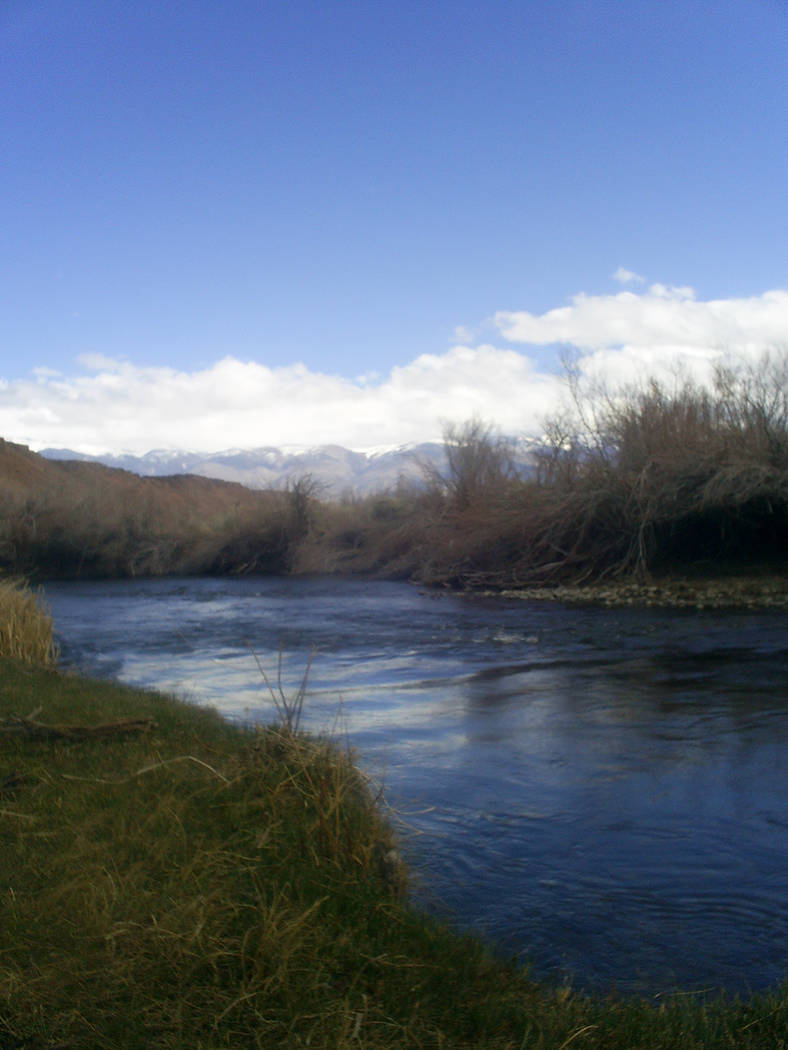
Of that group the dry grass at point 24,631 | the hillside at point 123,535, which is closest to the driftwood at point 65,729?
the dry grass at point 24,631

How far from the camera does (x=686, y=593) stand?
77.8 feet

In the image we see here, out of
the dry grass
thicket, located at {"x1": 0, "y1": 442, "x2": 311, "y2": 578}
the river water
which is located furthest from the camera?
thicket, located at {"x1": 0, "y1": 442, "x2": 311, "y2": 578}

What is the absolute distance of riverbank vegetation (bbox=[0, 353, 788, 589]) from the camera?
24.5 metres

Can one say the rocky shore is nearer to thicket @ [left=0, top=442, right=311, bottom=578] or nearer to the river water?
the river water

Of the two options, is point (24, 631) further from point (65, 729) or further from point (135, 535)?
point (135, 535)

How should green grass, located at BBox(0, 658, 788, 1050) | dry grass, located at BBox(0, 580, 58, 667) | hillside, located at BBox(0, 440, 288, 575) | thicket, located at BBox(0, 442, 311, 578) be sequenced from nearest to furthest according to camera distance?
1. green grass, located at BBox(0, 658, 788, 1050)
2. dry grass, located at BBox(0, 580, 58, 667)
3. thicket, located at BBox(0, 442, 311, 578)
4. hillside, located at BBox(0, 440, 288, 575)

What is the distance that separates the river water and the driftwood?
2300 millimetres

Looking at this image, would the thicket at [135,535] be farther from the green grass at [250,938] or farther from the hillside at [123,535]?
the green grass at [250,938]

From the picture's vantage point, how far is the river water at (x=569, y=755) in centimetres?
552

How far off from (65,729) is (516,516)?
2157 centimetres

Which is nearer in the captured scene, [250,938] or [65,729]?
[250,938]

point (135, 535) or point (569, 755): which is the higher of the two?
point (135, 535)

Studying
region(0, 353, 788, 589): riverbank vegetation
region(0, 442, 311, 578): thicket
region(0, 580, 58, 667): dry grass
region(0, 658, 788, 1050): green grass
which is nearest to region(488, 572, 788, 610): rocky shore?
region(0, 353, 788, 589): riverbank vegetation

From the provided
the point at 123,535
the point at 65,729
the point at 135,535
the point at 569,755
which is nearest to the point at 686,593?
the point at 569,755
